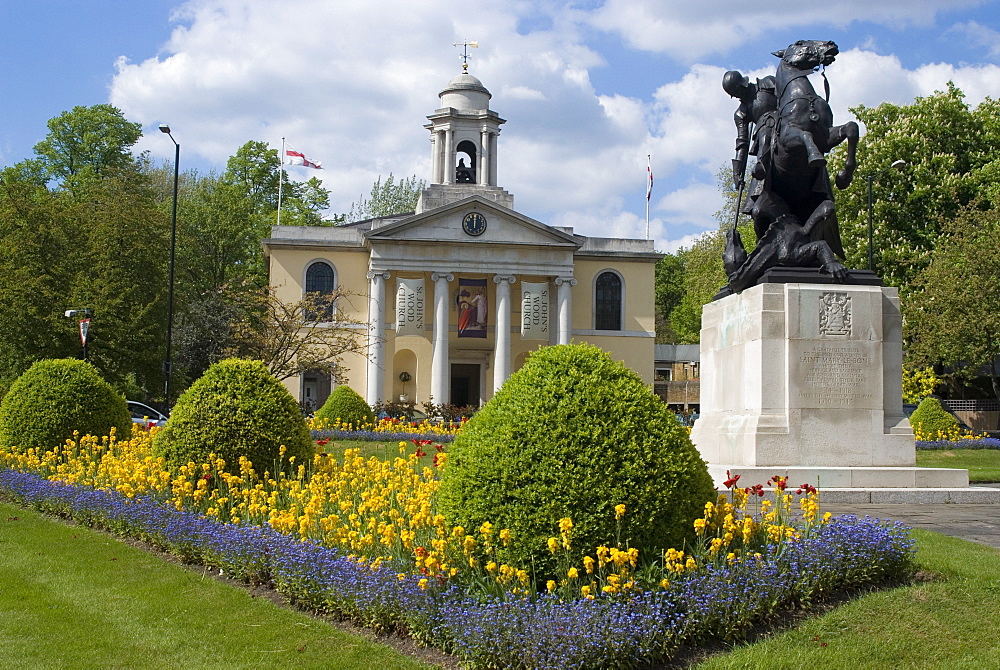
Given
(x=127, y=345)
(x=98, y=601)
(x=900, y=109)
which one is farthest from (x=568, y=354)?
(x=900, y=109)

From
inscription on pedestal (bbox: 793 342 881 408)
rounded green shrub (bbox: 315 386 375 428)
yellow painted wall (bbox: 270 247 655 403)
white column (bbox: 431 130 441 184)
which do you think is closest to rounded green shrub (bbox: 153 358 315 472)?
inscription on pedestal (bbox: 793 342 881 408)

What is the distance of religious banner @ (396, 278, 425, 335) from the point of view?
Result: 4706 centimetres

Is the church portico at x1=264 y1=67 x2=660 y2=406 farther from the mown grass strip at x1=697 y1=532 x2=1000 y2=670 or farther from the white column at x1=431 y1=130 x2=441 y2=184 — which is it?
Answer: the mown grass strip at x1=697 y1=532 x2=1000 y2=670

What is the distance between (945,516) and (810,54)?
601cm

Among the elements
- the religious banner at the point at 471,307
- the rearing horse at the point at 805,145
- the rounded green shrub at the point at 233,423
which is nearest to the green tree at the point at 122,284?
the religious banner at the point at 471,307

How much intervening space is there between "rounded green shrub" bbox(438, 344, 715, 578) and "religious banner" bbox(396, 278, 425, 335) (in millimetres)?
41175

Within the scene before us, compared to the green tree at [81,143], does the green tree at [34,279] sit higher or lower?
lower

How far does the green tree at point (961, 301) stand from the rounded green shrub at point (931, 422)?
23.3 feet

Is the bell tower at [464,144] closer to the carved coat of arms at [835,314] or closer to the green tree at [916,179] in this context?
the green tree at [916,179]

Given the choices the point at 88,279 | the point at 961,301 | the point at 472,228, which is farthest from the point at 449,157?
the point at 961,301

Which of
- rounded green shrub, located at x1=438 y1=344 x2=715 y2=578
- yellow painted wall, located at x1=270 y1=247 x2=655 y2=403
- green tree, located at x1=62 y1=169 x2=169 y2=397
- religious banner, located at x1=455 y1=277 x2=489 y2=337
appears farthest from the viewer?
yellow painted wall, located at x1=270 y1=247 x2=655 y2=403

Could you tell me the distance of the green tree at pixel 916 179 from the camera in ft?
119

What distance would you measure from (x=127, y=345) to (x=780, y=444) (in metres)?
29.1

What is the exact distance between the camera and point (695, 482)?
5.85m
